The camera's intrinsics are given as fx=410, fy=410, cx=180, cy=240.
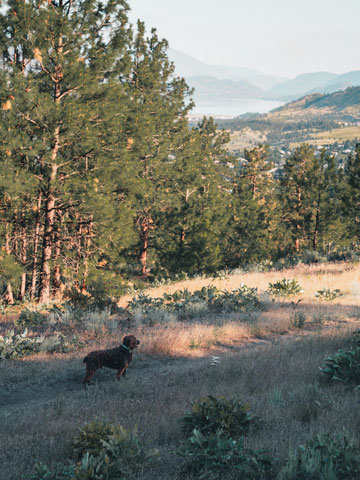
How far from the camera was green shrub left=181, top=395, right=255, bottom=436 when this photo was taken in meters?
4.09

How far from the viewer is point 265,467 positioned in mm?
3318

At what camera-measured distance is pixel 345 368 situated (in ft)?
18.1

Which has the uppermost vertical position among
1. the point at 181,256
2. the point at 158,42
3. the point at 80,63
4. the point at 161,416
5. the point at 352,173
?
the point at 158,42

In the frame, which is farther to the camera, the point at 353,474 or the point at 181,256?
the point at 181,256

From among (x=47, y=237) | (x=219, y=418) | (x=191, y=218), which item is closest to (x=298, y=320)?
(x=219, y=418)

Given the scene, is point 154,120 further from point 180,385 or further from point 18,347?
point 180,385

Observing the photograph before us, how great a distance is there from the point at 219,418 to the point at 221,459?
0.76 m

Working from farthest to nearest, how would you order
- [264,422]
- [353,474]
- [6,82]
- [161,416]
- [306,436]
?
[6,82] < [161,416] < [264,422] < [306,436] < [353,474]

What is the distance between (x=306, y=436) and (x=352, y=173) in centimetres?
2560

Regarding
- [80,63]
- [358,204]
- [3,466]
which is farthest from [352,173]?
[3,466]

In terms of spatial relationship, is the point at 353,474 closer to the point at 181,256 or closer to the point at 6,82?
the point at 6,82

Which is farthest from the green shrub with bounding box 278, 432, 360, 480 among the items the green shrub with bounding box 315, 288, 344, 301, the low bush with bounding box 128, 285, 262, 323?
the green shrub with bounding box 315, 288, 344, 301

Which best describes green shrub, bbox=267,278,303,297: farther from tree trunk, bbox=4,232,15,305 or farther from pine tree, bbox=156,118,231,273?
pine tree, bbox=156,118,231,273

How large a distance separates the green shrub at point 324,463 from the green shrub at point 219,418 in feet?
2.61
